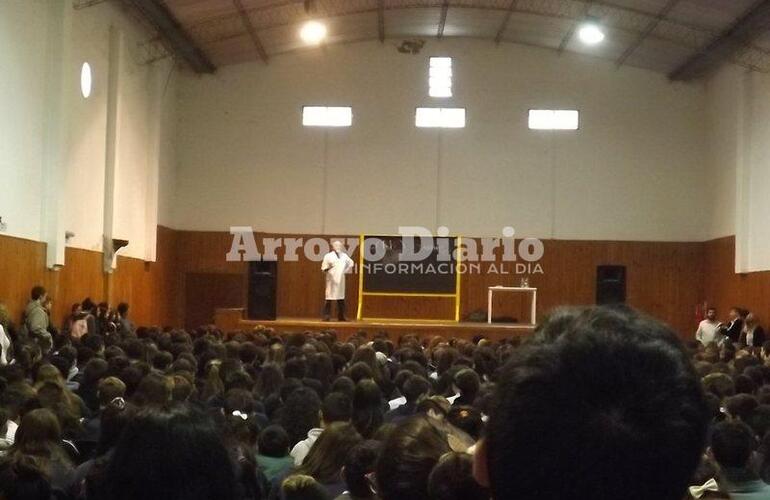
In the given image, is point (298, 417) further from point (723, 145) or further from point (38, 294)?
point (723, 145)

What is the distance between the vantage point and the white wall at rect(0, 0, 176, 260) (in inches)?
561

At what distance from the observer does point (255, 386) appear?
7789 millimetres

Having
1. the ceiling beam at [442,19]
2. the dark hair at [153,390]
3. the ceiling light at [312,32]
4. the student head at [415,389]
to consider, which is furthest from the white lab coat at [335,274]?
the dark hair at [153,390]

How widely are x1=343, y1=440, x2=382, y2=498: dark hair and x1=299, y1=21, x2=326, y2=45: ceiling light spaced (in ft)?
61.6

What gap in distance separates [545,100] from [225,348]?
1558 cm

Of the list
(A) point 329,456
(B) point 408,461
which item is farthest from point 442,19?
(B) point 408,461

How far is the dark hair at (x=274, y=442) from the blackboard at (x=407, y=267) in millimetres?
16871

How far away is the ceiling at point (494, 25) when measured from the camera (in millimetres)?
19016

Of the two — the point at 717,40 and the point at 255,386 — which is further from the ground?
the point at 717,40

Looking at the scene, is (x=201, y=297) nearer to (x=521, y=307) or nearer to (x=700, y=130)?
(x=521, y=307)

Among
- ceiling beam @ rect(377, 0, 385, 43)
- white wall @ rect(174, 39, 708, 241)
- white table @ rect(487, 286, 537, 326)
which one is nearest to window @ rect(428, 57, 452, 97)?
white wall @ rect(174, 39, 708, 241)

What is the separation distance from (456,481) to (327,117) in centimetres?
2163

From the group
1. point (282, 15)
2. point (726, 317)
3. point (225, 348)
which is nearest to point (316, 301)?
point (282, 15)

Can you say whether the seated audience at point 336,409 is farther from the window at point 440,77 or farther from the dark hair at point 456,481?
the window at point 440,77
